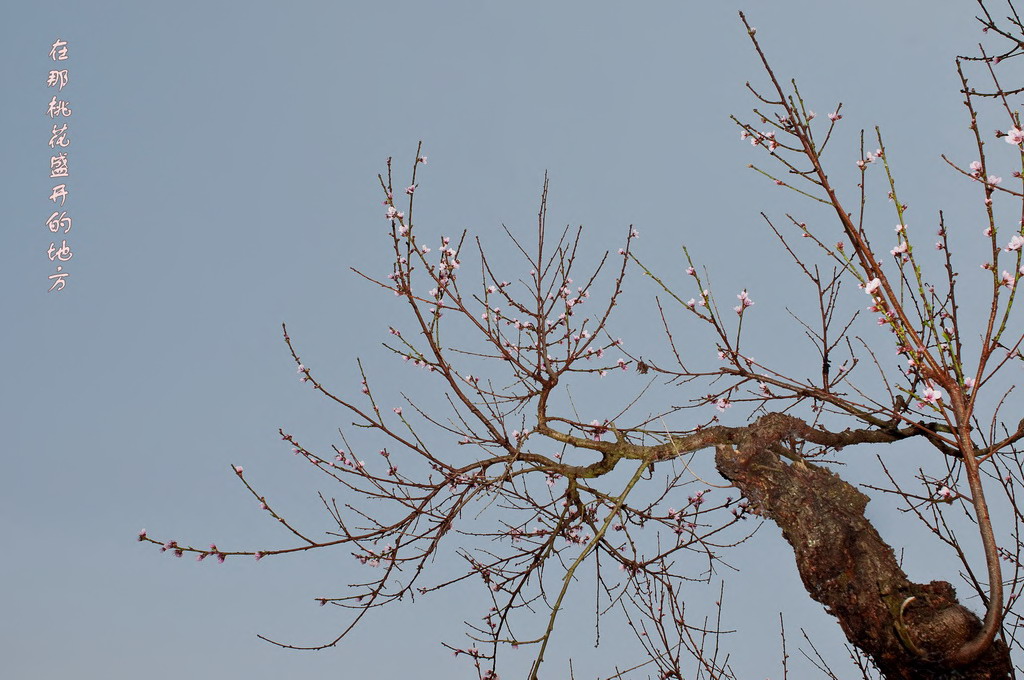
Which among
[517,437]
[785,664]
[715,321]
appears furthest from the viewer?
[517,437]

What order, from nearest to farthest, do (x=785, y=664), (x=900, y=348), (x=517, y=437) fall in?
1. (x=900, y=348)
2. (x=785, y=664)
3. (x=517, y=437)

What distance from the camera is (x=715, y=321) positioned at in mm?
3797

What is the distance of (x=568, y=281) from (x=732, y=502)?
1.77 meters

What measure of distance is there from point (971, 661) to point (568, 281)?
3040 millimetres

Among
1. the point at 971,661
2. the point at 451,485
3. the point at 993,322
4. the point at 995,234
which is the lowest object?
the point at 971,661

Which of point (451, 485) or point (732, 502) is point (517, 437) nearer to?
point (451, 485)

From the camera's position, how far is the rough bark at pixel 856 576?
322 cm

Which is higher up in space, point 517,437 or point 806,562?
point 517,437

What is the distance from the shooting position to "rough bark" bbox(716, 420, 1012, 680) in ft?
10.6

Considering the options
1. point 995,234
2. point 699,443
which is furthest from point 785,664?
point 995,234

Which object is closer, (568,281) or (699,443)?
(699,443)

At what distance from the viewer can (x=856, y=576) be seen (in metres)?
3.53

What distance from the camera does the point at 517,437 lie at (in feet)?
16.5

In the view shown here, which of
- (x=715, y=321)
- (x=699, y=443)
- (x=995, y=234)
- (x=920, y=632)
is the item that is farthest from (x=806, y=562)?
(x=995, y=234)
